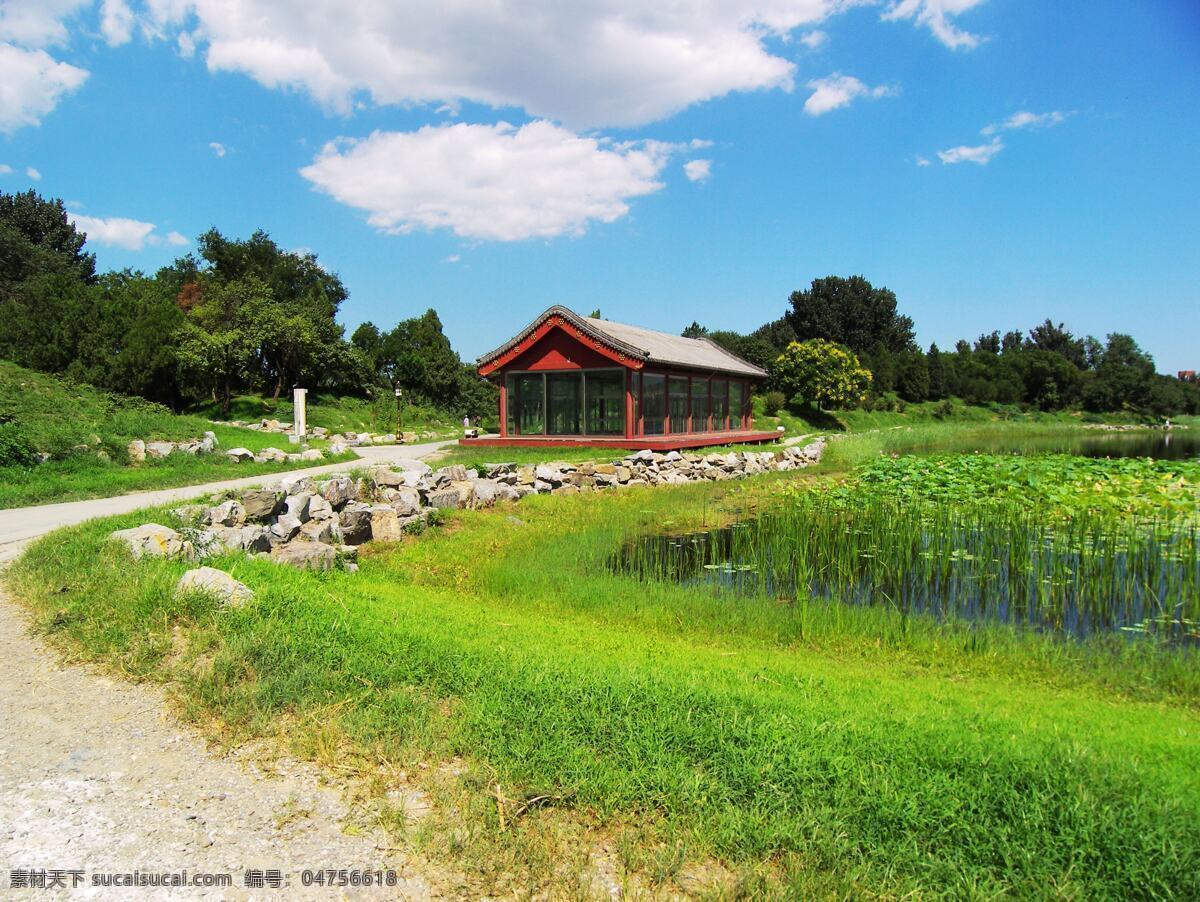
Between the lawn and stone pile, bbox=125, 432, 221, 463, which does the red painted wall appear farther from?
the lawn

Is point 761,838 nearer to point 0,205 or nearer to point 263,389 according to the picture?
point 263,389

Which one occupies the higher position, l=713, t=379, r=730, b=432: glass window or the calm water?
l=713, t=379, r=730, b=432: glass window

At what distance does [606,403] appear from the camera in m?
20.7

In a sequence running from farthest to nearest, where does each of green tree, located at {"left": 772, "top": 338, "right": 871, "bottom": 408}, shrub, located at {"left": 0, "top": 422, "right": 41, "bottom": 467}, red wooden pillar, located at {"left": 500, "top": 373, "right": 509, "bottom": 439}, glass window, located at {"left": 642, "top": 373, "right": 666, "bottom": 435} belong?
green tree, located at {"left": 772, "top": 338, "right": 871, "bottom": 408}, red wooden pillar, located at {"left": 500, "top": 373, "right": 509, "bottom": 439}, glass window, located at {"left": 642, "top": 373, "right": 666, "bottom": 435}, shrub, located at {"left": 0, "top": 422, "right": 41, "bottom": 467}

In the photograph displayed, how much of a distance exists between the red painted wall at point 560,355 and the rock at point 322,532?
12461 mm

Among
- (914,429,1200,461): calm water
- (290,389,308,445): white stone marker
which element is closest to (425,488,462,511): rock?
(290,389,308,445): white stone marker

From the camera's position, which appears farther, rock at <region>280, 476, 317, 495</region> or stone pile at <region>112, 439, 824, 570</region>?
→ rock at <region>280, 476, 317, 495</region>

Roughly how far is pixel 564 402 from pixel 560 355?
4.54ft

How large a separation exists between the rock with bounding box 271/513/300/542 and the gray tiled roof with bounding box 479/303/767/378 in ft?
40.2

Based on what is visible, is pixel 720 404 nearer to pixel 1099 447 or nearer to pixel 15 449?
pixel 1099 447

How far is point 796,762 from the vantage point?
3.18 metres

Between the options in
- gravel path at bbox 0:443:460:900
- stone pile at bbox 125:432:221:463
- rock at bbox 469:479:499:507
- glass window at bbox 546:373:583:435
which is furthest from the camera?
glass window at bbox 546:373:583:435

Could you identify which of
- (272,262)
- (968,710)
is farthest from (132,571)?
(272,262)

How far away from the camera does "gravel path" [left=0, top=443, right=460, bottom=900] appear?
2674 mm
